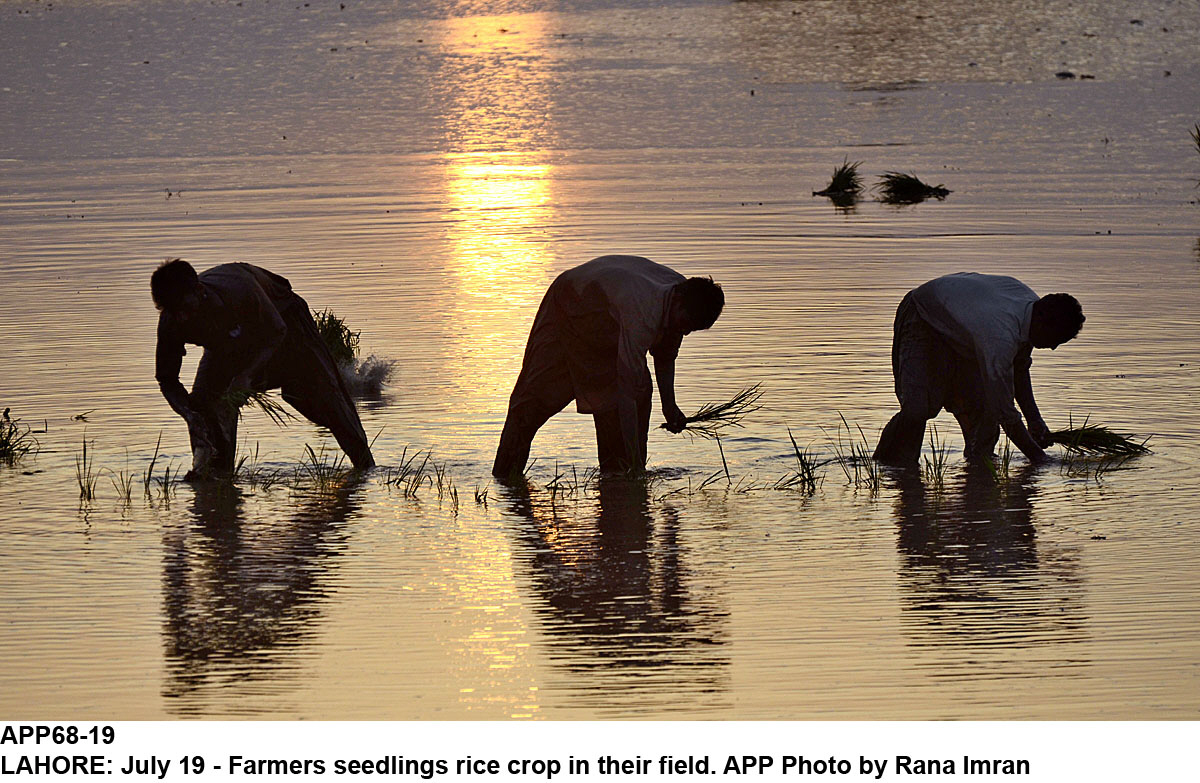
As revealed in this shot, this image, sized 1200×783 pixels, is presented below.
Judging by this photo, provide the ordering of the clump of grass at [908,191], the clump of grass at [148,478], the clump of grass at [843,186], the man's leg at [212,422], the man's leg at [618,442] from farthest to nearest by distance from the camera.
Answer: the clump of grass at [843,186], the clump of grass at [908,191], the clump of grass at [148,478], the man's leg at [618,442], the man's leg at [212,422]

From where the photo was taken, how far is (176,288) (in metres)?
8.69

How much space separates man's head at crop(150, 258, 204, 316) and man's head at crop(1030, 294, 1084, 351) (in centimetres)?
394

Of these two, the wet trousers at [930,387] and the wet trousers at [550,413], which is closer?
the wet trousers at [550,413]

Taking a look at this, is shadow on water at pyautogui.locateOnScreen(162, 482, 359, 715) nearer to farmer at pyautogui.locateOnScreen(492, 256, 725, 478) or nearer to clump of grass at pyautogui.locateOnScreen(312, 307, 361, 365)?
farmer at pyautogui.locateOnScreen(492, 256, 725, 478)

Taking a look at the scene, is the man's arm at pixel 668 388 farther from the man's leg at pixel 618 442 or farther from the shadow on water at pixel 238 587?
the shadow on water at pixel 238 587

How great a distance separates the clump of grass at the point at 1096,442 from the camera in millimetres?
9875

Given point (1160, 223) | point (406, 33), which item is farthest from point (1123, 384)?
point (406, 33)

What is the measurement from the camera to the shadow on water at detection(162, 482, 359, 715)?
6.82 meters

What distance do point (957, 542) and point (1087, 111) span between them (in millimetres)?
25025

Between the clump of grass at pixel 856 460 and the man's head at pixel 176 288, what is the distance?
3.48 m

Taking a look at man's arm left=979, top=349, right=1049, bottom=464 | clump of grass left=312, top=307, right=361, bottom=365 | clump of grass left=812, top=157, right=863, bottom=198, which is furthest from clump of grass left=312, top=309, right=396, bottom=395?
clump of grass left=812, top=157, right=863, bottom=198

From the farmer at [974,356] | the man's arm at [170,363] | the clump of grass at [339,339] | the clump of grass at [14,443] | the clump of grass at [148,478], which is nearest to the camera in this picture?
the farmer at [974,356]

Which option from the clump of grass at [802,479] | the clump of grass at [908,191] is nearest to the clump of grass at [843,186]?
the clump of grass at [908,191]
